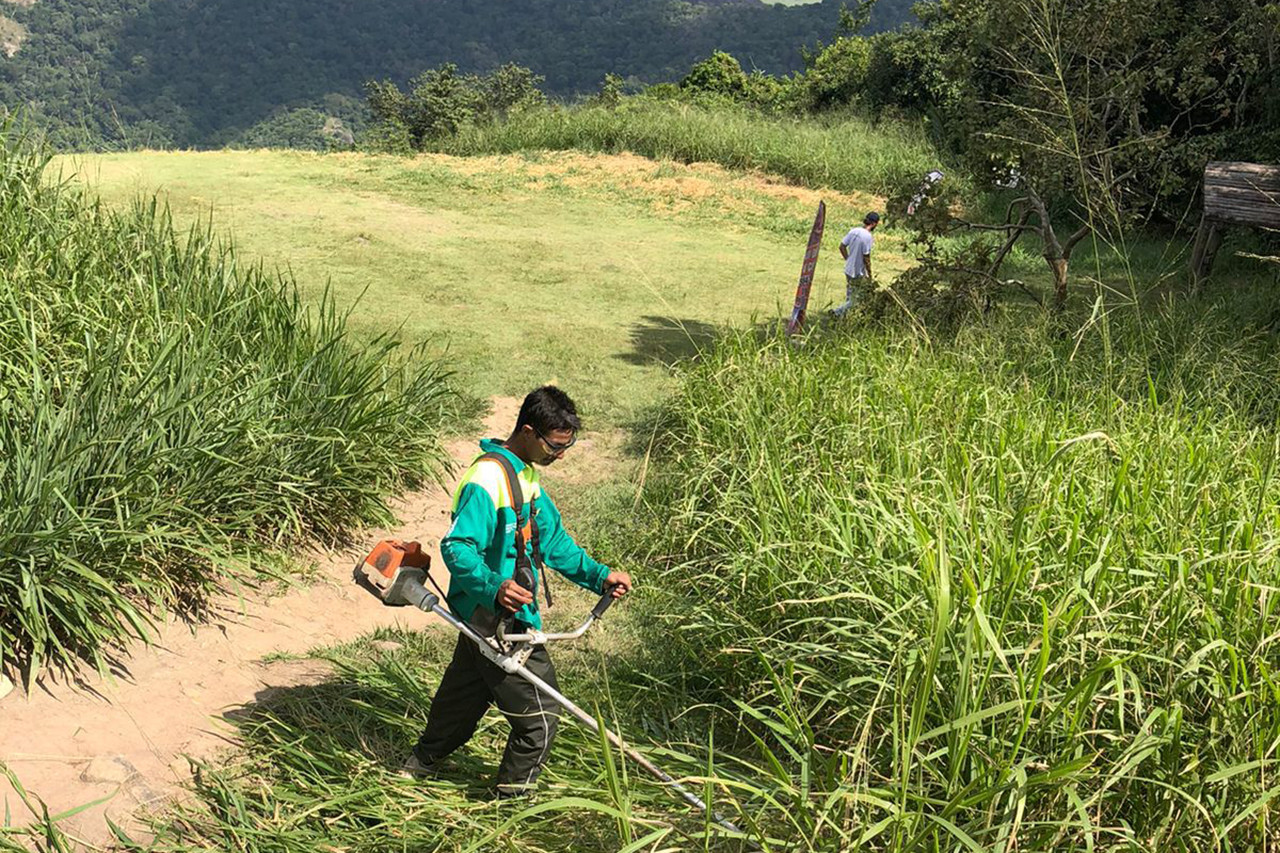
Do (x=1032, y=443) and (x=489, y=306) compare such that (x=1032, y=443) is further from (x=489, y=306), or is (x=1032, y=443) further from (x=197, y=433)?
(x=489, y=306)

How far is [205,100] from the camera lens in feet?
306

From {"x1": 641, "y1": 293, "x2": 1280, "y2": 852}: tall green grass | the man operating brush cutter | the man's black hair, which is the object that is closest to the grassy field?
{"x1": 641, "y1": 293, "x2": 1280, "y2": 852}: tall green grass

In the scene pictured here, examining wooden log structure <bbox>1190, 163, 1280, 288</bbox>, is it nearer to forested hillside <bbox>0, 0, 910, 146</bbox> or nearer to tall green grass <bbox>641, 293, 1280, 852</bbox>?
tall green grass <bbox>641, 293, 1280, 852</bbox>

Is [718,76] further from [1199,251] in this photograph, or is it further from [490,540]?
[490,540]

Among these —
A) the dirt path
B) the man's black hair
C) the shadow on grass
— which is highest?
the man's black hair

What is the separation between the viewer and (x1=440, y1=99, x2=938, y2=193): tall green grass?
61.2 feet

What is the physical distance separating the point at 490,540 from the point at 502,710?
53 centimetres

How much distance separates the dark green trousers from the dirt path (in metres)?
0.88

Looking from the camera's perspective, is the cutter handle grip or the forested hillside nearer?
the cutter handle grip

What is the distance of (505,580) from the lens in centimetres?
302

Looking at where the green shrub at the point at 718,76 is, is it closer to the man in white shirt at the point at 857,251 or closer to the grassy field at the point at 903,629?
the man in white shirt at the point at 857,251

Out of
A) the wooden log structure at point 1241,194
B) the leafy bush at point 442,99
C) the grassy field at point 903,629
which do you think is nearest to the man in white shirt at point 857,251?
the grassy field at point 903,629

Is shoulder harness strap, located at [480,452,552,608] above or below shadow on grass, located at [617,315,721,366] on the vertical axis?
above

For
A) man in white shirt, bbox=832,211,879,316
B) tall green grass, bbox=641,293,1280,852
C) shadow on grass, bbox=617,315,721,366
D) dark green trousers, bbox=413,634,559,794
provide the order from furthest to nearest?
1. man in white shirt, bbox=832,211,879,316
2. shadow on grass, bbox=617,315,721,366
3. dark green trousers, bbox=413,634,559,794
4. tall green grass, bbox=641,293,1280,852
